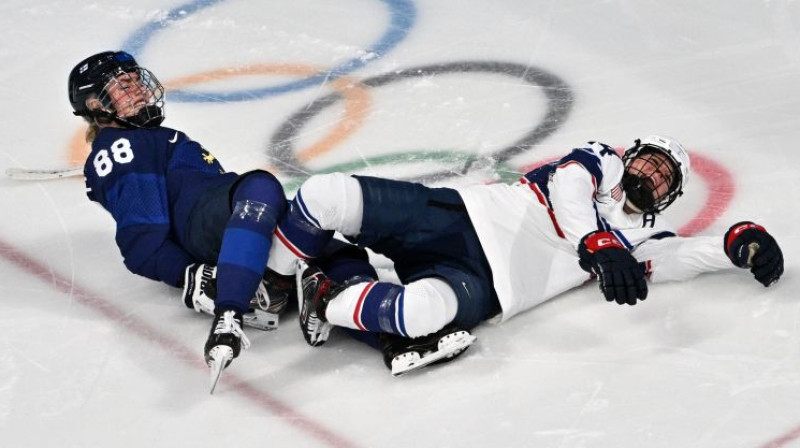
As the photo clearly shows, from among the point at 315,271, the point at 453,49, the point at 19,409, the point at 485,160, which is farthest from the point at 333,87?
the point at 19,409

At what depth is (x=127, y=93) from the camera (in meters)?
3.90

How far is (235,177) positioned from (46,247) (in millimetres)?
861

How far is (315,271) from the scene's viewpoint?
3506 mm

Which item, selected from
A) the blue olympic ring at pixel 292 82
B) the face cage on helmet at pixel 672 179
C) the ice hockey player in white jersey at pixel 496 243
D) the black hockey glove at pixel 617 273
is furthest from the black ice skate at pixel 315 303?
the blue olympic ring at pixel 292 82

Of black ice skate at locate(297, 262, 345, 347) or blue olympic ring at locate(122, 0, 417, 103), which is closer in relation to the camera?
black ice skate at locate(297, 262, 345, 347)

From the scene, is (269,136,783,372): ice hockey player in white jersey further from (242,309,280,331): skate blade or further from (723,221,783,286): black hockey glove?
(242,309,280,331): skate blade

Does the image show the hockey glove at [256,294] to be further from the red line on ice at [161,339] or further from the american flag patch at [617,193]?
the american flag patch at [617,193]

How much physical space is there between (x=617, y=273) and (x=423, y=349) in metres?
0.53

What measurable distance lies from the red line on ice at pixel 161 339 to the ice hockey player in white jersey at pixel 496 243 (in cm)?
23

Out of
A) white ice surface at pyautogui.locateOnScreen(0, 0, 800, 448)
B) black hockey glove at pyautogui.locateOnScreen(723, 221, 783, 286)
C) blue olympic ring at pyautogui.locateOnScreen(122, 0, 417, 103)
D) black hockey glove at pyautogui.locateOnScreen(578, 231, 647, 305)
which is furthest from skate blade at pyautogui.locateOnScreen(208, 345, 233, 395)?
blue olympic ring at pyautogui.locateOnScreen(122, 0, 417, 103)

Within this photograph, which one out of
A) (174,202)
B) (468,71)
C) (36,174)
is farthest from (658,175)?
(36,174)

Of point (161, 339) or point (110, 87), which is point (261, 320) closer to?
point (161, 339)

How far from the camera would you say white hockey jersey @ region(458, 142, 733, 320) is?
349 cm

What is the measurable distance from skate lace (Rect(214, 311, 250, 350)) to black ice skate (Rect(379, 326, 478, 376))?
38 cm
